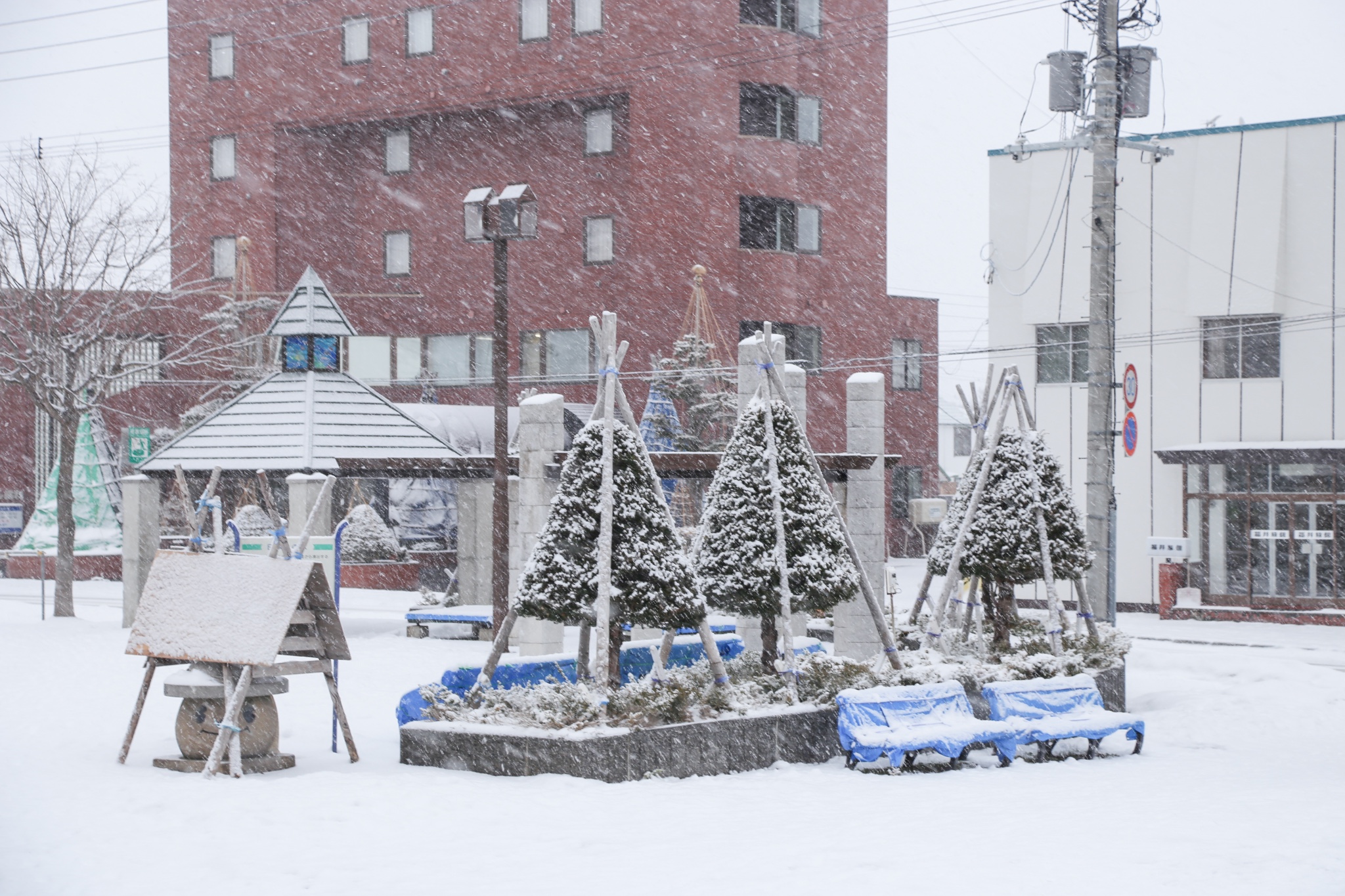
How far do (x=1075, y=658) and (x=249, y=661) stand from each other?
336 inches

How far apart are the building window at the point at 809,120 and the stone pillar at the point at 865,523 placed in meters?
27.0

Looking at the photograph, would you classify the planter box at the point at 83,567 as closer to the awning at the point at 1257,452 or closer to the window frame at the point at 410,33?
the window frame at the point at 410,33

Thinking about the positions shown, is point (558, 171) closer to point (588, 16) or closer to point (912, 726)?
point (588, 16)

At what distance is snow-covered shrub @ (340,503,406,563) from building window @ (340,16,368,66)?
54.1ft

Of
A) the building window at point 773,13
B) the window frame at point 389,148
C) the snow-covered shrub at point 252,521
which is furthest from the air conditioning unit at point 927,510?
the snow-covered shrub at point 252,521

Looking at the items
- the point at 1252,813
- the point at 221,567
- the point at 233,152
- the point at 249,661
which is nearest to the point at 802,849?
the point at 1252,813

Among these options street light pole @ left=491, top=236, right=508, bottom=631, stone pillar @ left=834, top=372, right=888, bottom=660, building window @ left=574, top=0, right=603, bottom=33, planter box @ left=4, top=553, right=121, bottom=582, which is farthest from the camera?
building window @ left=574, top=0, right=603, bottom=33

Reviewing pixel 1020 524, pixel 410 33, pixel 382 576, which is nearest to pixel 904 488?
pixel 382 576

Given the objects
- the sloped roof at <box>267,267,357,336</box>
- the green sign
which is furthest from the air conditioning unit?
the sloped roof at <box>267,267,357,336</box>

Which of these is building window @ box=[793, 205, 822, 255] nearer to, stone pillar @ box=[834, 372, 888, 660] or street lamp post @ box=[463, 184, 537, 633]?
stone pillar @ box=[834, 372, 888, 660]

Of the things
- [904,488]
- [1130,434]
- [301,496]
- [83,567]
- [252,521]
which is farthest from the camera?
[904,488]

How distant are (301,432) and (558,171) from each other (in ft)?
68.0

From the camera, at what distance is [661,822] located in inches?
375

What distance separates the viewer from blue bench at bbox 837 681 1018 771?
11711 millimetres
